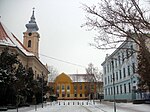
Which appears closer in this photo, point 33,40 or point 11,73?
point 11,73

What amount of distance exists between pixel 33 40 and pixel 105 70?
2362 centimetres

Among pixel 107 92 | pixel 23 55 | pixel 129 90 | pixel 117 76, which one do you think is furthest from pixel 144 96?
pixel 107 92

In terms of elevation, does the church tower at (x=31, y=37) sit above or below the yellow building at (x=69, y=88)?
above

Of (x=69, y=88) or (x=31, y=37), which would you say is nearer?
(x=31, y=37)

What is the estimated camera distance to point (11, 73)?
1125 inches

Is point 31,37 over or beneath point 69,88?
over

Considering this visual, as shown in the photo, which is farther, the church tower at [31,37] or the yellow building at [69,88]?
the yellow building at [69,88]

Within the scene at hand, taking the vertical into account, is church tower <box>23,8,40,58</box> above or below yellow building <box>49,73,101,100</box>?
above

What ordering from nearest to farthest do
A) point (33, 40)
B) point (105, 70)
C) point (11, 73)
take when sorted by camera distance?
point (11, 73), point (33, 40), point (105, 70)

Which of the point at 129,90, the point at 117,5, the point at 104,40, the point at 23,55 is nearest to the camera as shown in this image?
the point at 117,5

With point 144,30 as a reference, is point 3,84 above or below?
below

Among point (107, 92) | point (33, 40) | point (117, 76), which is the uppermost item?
point (33, 40)

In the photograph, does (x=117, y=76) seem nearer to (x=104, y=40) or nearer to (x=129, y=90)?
(x=129, y=90)

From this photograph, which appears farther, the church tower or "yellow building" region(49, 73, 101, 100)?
"yellow building" region(49, 73, 101, 100)
